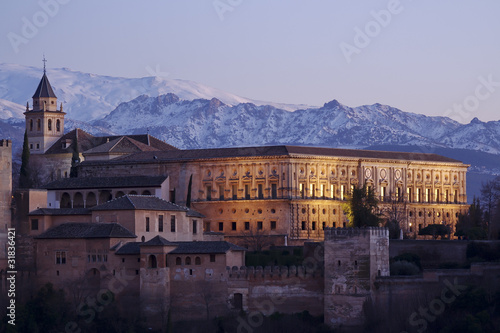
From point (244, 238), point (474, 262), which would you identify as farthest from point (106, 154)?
point (474, 262)

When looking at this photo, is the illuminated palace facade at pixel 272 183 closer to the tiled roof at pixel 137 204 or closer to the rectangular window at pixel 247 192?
the rectangular window at pixel 247 192

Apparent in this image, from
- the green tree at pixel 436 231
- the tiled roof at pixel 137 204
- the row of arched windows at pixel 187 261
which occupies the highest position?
the tiled roof at pixel 137 204

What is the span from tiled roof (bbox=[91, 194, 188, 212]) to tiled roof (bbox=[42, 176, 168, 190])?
10.3 metres

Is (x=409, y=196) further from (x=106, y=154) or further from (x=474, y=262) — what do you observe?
(x=474, y=262)

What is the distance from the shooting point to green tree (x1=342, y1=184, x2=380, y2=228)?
9750 centimetres

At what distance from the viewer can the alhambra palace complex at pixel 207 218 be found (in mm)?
80438

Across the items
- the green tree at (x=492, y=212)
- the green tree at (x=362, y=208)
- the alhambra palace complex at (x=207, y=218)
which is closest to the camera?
the alhambra palace complex at (x=207, y=218)

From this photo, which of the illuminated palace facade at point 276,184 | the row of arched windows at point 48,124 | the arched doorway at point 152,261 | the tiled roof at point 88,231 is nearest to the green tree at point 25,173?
the illuminated palace facade at point 276,184

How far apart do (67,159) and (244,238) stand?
79.0ft

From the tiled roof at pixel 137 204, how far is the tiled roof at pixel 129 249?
430 centimetres

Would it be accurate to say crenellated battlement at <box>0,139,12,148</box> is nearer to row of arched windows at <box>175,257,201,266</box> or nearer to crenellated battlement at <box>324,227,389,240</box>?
row of arched windows at <box>175,257,201,266</box>

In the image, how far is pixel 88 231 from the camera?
85625 millimetres

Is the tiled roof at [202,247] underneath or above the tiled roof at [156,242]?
underneath

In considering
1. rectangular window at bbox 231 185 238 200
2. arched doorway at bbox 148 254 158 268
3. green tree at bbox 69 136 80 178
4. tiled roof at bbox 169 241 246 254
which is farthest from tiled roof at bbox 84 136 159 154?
arched doorway at bbox 148 254 158 268
